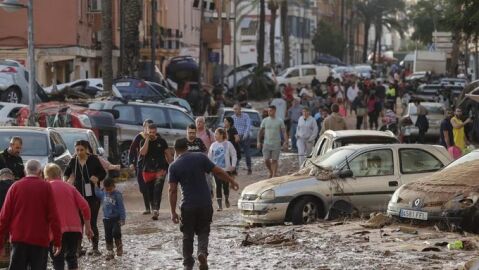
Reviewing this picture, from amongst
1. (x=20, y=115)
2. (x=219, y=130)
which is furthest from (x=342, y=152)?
(x=20, y=115)

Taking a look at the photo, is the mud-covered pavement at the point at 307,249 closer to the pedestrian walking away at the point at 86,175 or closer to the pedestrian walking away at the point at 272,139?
the pedestrian walking away at the point at 86,175

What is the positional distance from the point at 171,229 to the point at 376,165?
330cm

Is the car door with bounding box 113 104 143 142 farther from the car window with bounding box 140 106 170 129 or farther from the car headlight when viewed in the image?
the car headlight

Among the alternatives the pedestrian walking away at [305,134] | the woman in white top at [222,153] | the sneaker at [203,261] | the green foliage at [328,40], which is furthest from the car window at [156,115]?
the green foliage at [328,40]

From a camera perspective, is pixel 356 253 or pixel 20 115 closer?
pixel 356 253

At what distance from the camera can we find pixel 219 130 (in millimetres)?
20516

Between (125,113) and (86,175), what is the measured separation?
14.4 m

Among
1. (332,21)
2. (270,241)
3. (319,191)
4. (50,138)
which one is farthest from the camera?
(332,21)

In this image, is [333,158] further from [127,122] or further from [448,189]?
[127,122]

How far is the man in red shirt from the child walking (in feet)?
11.7

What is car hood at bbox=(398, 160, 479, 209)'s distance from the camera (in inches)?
604

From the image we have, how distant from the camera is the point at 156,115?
3002cm

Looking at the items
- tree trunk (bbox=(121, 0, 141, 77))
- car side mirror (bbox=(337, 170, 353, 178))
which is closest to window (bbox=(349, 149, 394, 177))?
car side mirror (bbox=(337, 170, 353, 178))

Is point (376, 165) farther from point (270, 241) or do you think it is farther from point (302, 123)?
point (302, 123)
